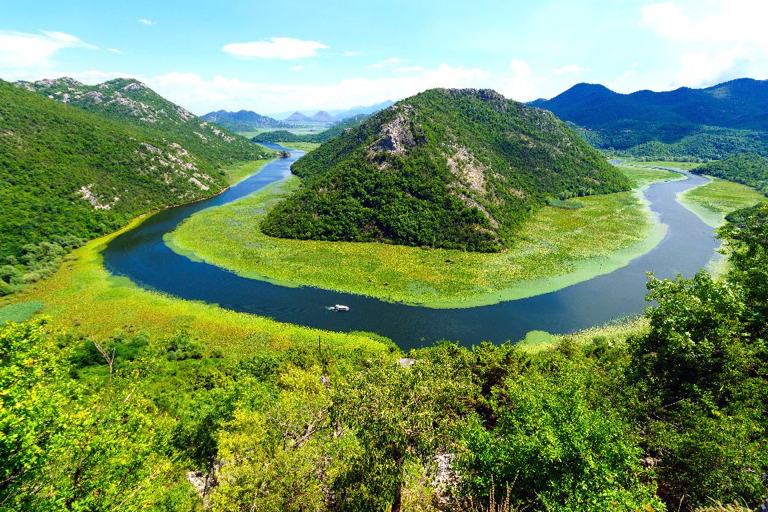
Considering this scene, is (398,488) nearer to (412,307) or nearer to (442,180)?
(412,307)

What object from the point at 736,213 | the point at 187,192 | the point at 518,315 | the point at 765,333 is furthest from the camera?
the point at 187,192

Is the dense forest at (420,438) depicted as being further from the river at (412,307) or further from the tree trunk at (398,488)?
the river at (412,307)

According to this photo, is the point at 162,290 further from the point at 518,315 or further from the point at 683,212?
the point at 683,212

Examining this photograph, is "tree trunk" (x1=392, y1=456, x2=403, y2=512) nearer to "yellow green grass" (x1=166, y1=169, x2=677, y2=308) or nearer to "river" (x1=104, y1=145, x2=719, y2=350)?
"river" (x1=104, y1=145, x2=719, y2=350)

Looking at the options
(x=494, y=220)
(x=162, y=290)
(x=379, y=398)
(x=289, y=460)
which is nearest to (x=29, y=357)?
(x=289, y=460)

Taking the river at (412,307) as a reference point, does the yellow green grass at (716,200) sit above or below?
above

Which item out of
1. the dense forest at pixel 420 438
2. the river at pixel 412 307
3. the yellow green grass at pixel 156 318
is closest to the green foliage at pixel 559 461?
the dense forest at pixel 420 438
